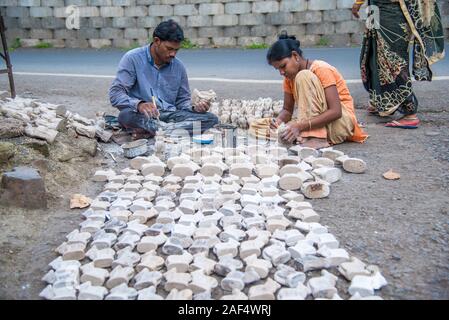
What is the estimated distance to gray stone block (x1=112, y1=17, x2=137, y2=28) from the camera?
13859 millimetres

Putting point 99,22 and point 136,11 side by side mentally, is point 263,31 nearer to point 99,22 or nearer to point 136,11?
point 136,11

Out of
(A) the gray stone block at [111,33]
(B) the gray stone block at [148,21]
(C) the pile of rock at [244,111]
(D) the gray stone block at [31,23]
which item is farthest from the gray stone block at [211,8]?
(C) the pile of rock at [244,111]

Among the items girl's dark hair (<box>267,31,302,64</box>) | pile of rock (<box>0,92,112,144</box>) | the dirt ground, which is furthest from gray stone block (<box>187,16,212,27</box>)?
girl's dark hair (<box>267,31,302,64</box>)

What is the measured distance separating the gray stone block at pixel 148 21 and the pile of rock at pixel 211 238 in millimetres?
10650

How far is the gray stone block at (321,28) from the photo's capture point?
12.2 meters

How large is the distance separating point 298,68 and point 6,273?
2.76 metres

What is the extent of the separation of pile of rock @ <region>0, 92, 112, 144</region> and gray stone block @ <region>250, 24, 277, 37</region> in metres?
8.41

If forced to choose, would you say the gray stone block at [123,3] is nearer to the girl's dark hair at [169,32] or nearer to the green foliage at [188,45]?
the green foliage at [188,45]

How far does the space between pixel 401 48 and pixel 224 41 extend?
886 cm

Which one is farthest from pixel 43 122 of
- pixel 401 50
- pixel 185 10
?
pixel 185 10

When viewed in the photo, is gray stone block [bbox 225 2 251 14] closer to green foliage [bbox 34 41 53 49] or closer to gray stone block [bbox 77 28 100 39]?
gray stone block [bbox 77 28 100 39]

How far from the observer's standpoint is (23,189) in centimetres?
303

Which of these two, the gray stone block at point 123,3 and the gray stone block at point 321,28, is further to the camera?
the gray stone block at point 123,3
